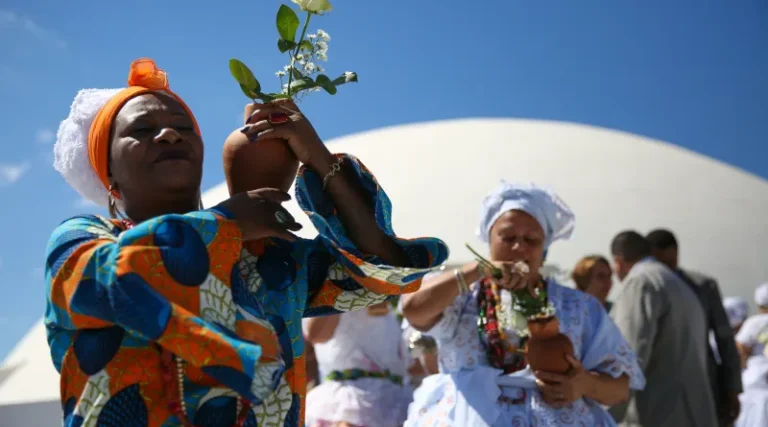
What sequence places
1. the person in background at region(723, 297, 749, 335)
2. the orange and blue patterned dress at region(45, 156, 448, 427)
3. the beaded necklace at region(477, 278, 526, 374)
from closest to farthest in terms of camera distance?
the orange and blue patterned dress at region(45, 156, 448, 427) → the beaded necklace at region(477, 278, 526, 374) → the person in background at region(723, 297, 749, 335)

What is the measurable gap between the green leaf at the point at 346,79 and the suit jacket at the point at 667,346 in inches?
140

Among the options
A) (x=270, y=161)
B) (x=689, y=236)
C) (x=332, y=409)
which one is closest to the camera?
(x=270, y=161)

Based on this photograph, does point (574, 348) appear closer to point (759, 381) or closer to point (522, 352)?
point (522, 352)

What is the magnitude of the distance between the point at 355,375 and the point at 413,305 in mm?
1566

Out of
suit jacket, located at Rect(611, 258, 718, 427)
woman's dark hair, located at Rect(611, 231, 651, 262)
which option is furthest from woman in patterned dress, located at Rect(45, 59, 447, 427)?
woman's dark hair, located at Rect(611, 231, 651, 262)

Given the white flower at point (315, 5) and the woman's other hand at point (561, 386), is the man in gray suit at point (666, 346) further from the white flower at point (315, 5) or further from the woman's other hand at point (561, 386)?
the white flower at point (315, 5)

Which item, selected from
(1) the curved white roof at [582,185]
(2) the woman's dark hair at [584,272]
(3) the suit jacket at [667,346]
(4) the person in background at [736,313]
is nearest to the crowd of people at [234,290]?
(3) the suit jacket at [667,346]

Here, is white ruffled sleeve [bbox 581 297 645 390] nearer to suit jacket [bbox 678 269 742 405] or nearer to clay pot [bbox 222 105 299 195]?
clay pot [bbox 222 105 299 195]

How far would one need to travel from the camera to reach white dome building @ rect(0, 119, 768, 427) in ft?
46.2

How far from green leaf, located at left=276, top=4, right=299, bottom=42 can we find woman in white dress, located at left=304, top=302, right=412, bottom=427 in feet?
9.29

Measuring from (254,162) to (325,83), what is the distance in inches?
9.4

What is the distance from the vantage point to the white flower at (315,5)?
1821 millimetres

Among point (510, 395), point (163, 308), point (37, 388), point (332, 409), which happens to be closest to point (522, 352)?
point (510, 395)

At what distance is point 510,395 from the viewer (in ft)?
9.79
